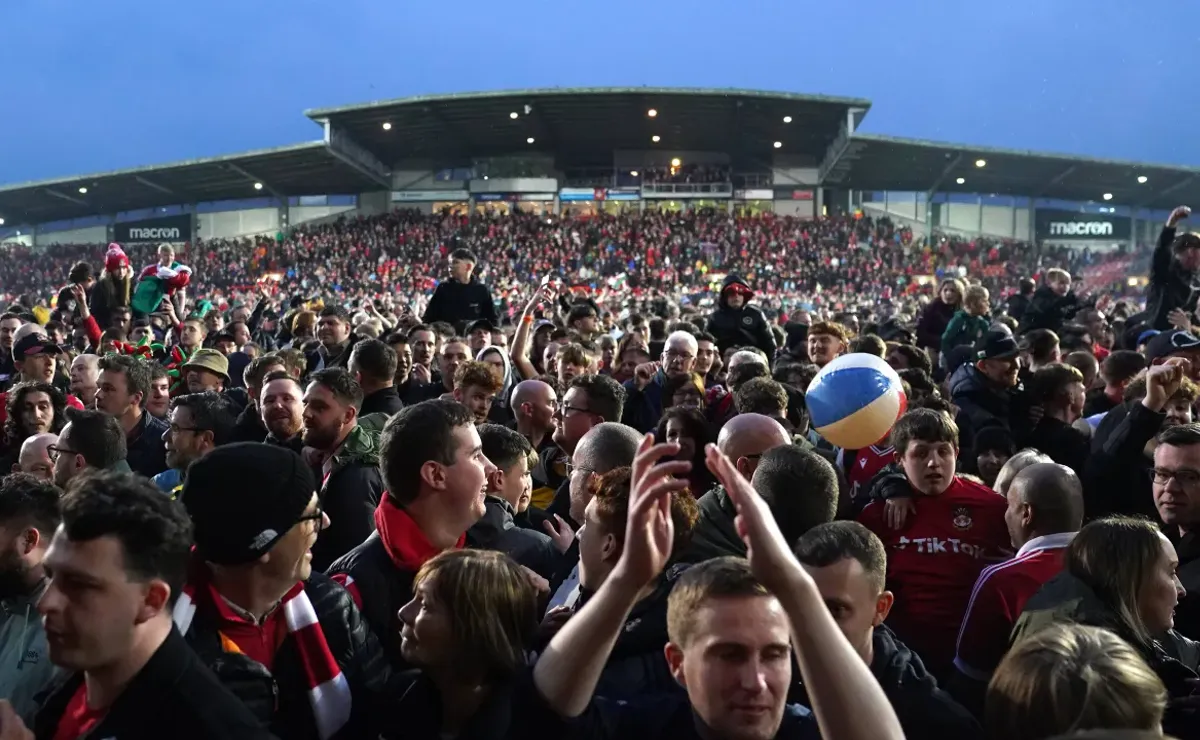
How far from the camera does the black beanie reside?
2.49 m

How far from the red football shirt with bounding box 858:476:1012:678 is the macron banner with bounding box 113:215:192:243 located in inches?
1777

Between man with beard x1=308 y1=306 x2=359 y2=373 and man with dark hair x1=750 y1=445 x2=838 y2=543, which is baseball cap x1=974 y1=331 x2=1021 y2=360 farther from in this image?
man with beard x1=308 y1=306 x2=359 y2=373

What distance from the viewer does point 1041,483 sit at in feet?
12.1

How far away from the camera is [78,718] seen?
2.15 m

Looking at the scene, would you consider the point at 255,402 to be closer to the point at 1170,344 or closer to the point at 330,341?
the point at 330,341

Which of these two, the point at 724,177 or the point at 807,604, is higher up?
the point at 724,177

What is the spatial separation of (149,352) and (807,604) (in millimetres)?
9026

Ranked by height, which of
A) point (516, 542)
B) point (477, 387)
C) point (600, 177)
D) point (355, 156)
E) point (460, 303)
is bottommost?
point (516, 542)

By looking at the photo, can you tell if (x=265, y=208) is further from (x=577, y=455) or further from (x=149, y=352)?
(x=577, y=455)

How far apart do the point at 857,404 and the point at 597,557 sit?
2338 mm

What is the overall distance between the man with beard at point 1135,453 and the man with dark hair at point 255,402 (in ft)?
14.2

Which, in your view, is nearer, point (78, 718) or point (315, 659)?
point (78, 718)

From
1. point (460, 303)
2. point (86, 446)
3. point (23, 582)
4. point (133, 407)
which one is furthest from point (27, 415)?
point (460, 303)

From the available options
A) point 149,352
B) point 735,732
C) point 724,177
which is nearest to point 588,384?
point 735,732
